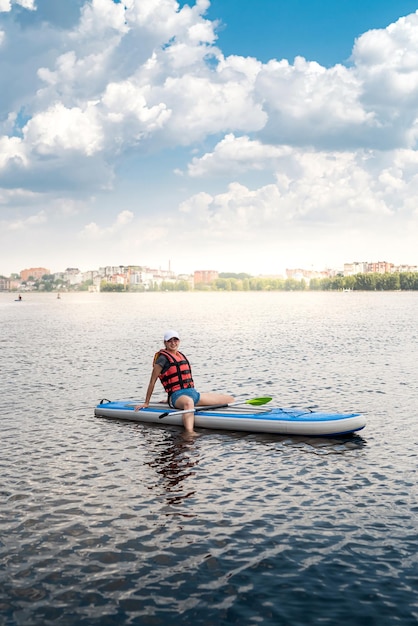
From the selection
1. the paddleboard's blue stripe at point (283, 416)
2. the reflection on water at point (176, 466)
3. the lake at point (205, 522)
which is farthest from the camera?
the paddleboard's blue stripe at point (283, 416)

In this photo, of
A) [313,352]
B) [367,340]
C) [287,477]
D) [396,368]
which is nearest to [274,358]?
[313,352]

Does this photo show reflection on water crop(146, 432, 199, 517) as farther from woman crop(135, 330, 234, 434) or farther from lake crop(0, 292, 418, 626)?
woman crop(135, 330, 234, 434)

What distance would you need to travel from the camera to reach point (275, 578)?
8.73 m

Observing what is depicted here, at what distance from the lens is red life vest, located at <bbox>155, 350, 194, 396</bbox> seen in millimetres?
16906

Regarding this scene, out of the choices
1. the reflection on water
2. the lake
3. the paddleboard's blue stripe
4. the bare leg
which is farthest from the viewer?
the bare leg

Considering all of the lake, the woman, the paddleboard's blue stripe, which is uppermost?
the woman

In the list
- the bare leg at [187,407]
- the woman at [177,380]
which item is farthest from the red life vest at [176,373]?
the bare leg at [187,407]

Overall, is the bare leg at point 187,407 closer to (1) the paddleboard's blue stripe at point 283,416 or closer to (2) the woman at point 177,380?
(2) the woman at point 177,380

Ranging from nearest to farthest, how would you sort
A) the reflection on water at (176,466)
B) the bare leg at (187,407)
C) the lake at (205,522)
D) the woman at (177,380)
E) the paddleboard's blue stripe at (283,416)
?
the lake at (205,522), the reflection on water at (176,466), the paddleboard's blue stripe at (283,416), the woman at (177,380), the bare leg at (187,407)

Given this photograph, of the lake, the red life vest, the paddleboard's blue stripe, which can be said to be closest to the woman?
the red life vest

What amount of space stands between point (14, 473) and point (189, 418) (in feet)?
16.7

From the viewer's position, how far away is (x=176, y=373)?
17.1 metres

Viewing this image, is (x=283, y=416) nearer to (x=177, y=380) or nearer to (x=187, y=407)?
(x=187, y=407)

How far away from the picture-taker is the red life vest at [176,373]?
16906 millimetres
